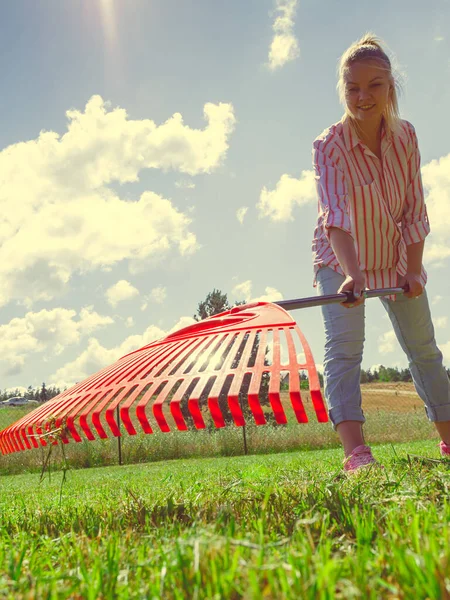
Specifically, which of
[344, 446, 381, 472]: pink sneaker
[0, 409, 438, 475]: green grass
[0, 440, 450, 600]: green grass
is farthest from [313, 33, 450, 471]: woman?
[0, 409, 438, 475]: green grass

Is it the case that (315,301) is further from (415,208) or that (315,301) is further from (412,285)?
(415,208)

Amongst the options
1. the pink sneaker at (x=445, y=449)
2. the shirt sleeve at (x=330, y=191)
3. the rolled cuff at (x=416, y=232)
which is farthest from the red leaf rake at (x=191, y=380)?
the pink sneaker at (x=445, y=449)

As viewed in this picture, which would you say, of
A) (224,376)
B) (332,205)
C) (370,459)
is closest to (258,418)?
(224,376)

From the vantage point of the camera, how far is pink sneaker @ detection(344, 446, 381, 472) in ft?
9.12

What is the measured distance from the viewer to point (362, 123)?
328 cm

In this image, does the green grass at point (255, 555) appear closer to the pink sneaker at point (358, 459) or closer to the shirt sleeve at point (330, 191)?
the pink sneaker at point (358, 459)

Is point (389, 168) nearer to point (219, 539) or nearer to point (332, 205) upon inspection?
point (332, 205)

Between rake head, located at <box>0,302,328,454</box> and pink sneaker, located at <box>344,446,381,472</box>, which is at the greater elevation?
rake head, located at <box>0,302,328,454</box>

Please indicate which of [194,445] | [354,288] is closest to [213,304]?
[194,445]

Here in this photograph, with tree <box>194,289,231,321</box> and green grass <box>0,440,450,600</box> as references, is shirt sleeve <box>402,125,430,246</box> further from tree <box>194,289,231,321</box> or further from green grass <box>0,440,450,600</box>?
tree <box>194,289,231,321</box>

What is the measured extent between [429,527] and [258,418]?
0.66 meters

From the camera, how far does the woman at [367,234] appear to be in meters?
3.05

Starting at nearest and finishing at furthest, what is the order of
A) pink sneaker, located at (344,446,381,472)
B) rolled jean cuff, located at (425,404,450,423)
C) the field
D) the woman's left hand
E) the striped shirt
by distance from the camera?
1. pink sneaker, located at (344,446,381,472)
2. the striped shirt
3. the woman's left hand
4. rolled jean cuff, located at (425,404,450,423)
5. the field

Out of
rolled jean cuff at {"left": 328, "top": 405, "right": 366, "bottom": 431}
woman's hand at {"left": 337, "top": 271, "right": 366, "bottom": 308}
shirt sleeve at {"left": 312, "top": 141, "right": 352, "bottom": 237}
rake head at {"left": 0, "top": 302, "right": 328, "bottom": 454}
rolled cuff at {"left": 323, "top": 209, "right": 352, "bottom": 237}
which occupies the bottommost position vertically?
rolled jean cuff at {"left": 328, "top": 405, "right": 366, "bottom": 431}
